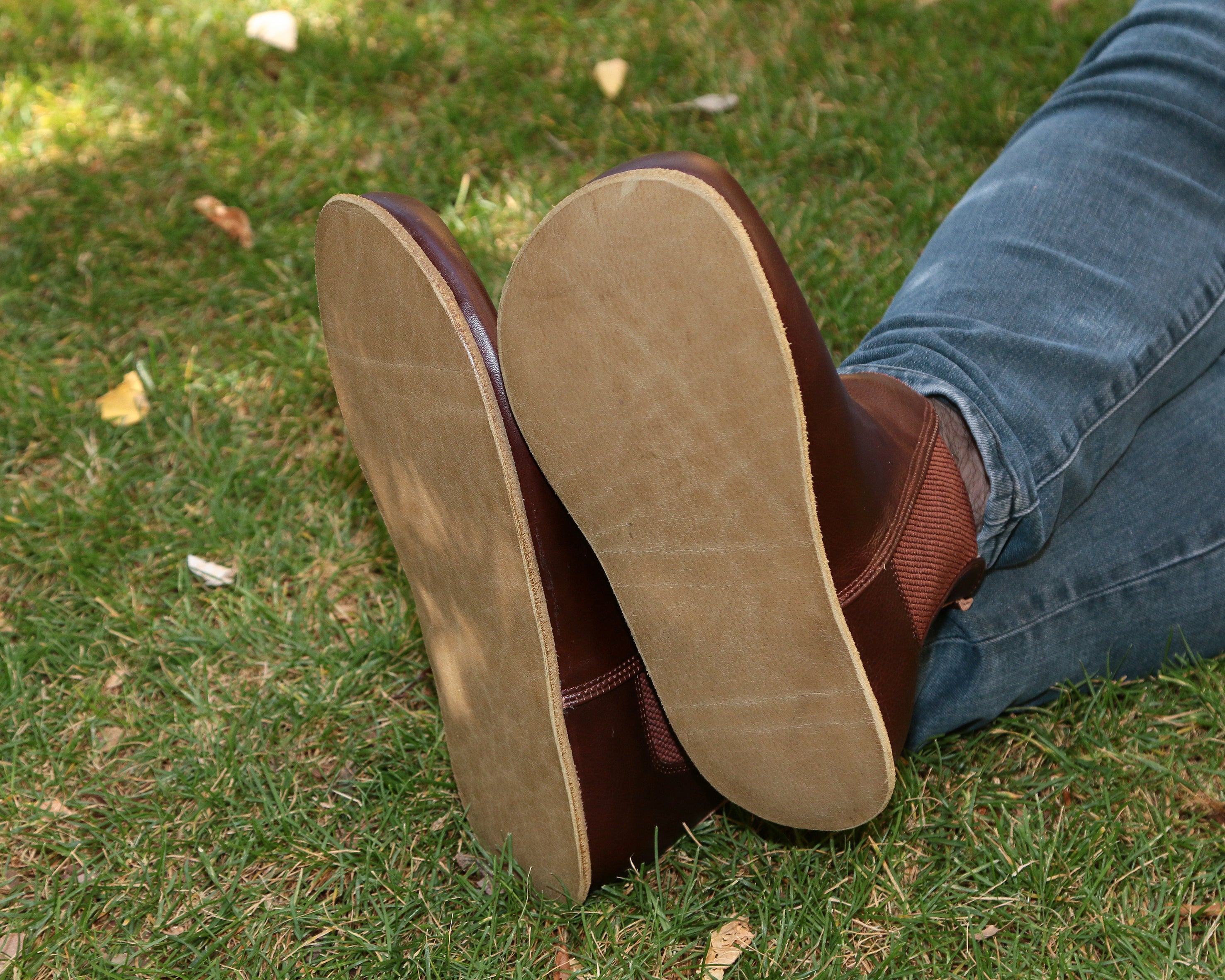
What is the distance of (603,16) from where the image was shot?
109 inches

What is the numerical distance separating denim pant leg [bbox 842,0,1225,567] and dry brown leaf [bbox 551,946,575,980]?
0.69m

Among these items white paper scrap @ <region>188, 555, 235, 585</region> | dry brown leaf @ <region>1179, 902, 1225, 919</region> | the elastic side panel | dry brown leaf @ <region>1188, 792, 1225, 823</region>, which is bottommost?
white paper scrap @ <region>188, 555, 235, 585</region>

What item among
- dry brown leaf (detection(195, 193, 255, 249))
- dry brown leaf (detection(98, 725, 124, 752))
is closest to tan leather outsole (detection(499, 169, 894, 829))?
dry brown leaf (detection(98, 725, 124, 752))

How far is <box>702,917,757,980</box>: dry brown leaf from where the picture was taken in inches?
50.5

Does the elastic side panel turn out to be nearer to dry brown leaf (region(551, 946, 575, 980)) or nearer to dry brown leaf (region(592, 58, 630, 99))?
dry brown leaf (region(551, 946, 575, 980))

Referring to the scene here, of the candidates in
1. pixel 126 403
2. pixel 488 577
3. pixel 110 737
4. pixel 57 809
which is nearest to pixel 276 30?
pixel 126 403

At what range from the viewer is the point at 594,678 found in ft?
4.03

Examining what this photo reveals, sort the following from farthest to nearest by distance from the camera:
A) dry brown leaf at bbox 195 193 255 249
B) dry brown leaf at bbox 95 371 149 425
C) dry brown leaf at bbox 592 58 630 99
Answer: dry brown leaf at bbox 592 58 630 99 < dry brown leaf at bbox 195 193 255 249 < dry brown leaf at bbox 95 371 149 425

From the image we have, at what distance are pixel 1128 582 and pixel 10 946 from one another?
1.47 metres

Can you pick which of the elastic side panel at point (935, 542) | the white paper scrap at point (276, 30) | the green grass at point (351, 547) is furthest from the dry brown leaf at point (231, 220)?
the elastic side panel at point (935, 542)

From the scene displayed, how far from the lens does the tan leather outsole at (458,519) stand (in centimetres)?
111

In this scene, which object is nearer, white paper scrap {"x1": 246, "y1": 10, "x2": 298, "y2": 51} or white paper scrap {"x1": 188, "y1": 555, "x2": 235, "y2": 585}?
white paper scrap {"x1": 188, "y1": 555, "x2": 235, "y2": 585}

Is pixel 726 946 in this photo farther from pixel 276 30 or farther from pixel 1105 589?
pixel 276 30

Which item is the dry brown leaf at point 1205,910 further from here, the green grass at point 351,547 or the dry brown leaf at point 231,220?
the dry brown leaf at point 231,220
